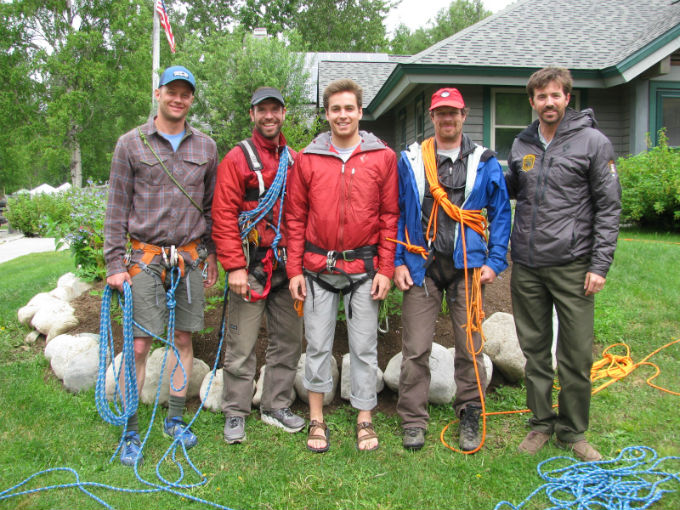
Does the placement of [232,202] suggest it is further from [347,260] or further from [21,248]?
[21,248]

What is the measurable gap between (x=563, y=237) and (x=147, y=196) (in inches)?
93.7

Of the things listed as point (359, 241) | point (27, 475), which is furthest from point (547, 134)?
point (27, 475)

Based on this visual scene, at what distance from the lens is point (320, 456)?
124 inches

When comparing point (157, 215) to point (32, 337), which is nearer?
point (157, 215)

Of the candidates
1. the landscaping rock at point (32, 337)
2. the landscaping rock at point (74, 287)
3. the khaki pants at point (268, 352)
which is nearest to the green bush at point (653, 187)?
the khaki pants at point (268, 352)

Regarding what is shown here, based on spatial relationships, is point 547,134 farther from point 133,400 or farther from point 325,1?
point 325,1

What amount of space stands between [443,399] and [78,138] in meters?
26.8

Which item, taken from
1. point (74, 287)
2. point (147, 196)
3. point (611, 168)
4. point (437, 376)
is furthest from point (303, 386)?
point (74, 287)

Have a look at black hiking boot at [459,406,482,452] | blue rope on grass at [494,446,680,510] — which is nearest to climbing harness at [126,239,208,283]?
black hiking boot at [459,406,482,452]

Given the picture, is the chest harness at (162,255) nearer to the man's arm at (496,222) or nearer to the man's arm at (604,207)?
the man's arm at (496,222)

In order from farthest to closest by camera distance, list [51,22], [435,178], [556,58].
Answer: [51,22], [556,58], [435,178]

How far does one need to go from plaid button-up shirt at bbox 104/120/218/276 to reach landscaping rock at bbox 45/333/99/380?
55.6 inches

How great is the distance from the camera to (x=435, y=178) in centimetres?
316

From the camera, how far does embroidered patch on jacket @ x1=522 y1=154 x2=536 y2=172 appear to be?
306 cm
